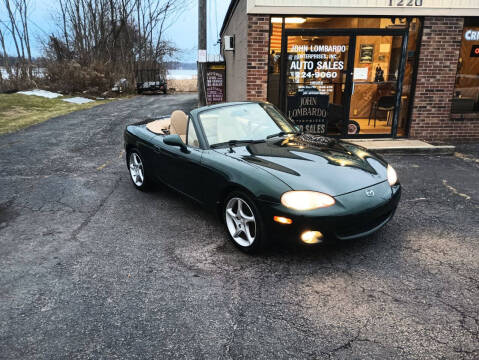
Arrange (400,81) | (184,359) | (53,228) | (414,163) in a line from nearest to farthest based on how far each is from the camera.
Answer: (184,359) → (53,228) → (414,163) → (400,81)

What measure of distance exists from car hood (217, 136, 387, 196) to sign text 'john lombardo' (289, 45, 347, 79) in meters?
4.48

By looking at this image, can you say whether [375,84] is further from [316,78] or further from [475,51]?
[475,51]

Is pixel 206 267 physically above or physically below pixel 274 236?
below

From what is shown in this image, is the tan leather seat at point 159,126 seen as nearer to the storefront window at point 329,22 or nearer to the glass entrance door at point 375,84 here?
the storefront window at point 329,22

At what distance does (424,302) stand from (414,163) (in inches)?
184

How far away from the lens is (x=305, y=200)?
3.07m

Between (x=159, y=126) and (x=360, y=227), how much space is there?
10.8 feet

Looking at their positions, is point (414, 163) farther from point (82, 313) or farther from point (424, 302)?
point (82, 313)

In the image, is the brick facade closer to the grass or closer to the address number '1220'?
the address number '1220'

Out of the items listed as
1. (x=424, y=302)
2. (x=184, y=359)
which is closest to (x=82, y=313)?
(x=184, y=359)

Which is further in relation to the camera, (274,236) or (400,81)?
(400,81)

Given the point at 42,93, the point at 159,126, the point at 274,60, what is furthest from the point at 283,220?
the point at 42,93

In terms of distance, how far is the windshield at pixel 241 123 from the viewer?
13.7 feet

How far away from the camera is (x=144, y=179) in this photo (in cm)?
527
